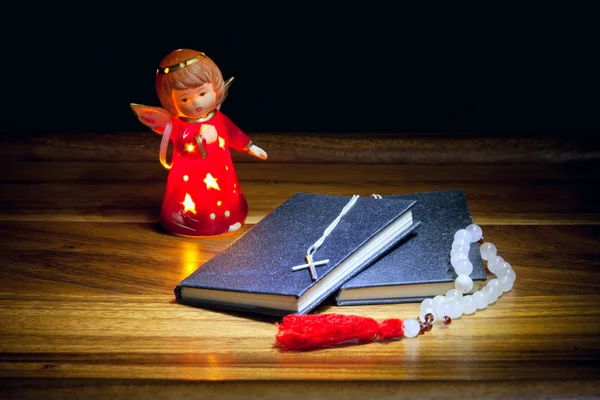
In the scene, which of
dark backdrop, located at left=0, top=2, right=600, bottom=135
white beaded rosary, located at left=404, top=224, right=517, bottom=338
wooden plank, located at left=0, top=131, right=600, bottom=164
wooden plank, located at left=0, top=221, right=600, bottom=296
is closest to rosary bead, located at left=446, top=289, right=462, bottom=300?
white beaded rosary, located at left=404, top=224, right=517, bottom=338

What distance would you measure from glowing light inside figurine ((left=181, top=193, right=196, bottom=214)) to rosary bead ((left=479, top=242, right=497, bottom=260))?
431 millimetres

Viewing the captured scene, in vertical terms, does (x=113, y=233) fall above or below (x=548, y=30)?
below

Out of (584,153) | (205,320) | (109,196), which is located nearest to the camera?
(205,320)

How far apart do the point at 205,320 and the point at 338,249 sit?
20 centimetres

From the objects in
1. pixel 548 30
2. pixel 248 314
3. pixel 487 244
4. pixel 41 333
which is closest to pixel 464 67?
pixel 548 30

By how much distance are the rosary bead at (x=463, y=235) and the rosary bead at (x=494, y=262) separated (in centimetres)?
4

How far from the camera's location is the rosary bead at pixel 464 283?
1.15 m

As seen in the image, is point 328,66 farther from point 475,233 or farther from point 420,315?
point 420,315

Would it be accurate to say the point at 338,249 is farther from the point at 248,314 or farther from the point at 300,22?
the point at 300,22

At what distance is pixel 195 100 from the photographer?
4.31 feet

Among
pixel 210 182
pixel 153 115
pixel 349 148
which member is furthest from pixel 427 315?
pixel 349 148

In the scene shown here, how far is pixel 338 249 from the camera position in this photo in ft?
3.93

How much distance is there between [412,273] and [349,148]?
65cm

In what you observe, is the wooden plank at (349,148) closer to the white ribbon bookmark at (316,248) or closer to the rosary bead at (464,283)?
the white ribbon bookmark at (316,248)
